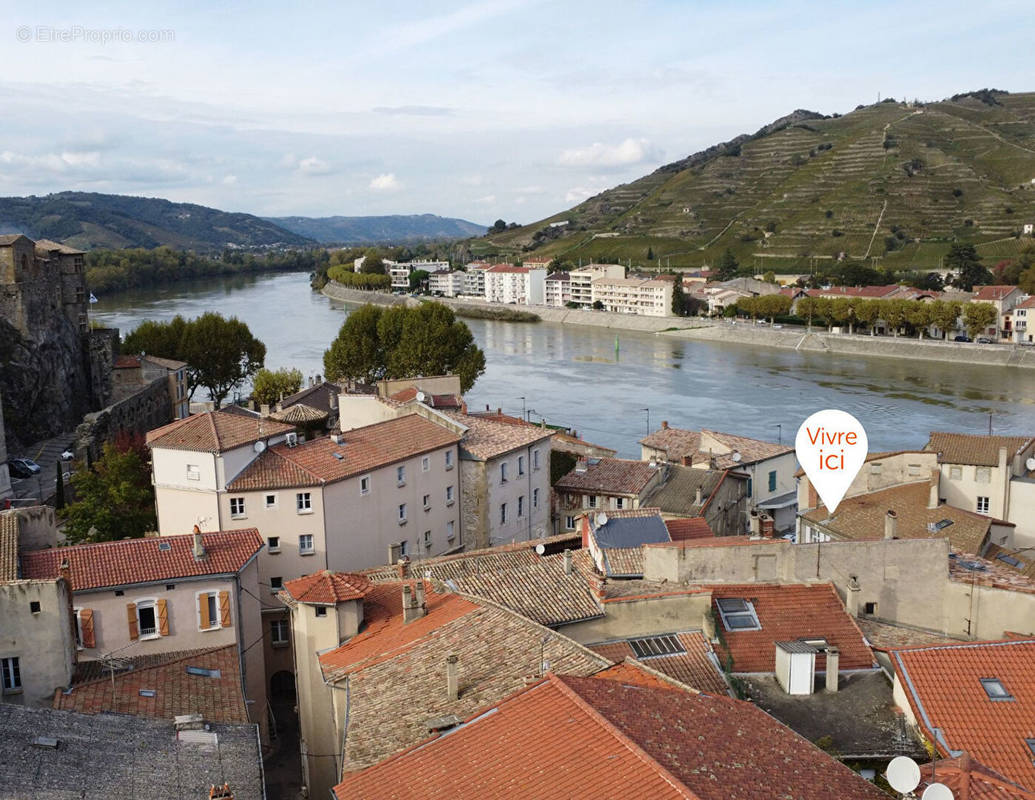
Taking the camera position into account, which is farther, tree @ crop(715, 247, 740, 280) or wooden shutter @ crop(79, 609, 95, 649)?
tree @ crop(715, 247, 740, 280)

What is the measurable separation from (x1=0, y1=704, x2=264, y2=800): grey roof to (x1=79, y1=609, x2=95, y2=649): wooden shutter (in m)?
3.08

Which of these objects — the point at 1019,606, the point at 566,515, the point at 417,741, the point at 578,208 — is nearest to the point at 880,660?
the point at 1019,606

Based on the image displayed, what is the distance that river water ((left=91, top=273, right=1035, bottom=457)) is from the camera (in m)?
41.2

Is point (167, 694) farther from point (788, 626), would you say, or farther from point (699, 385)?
point (699, 385)

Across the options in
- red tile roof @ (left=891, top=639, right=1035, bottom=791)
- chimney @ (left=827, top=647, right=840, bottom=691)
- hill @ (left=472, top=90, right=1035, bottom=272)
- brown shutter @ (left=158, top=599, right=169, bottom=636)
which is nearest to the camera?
red tile roof @ (left=891, top=639, right=1035, bottom=791)

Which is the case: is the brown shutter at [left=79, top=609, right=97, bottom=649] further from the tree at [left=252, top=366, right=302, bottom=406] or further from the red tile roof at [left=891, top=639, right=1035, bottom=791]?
the tree at [left=252, top=366, right=302, bottom=406]

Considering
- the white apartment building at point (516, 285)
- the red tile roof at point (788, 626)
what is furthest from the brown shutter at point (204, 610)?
the white apartment building at point (516, 285)

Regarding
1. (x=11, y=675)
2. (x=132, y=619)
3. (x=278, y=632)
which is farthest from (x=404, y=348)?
(x=11, y=675)

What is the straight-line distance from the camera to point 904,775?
6.01 m

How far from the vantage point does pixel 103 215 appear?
194375 millimetres

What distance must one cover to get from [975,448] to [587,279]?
80.9 metres

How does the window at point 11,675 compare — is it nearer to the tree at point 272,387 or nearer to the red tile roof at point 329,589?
the red tile roof at point 329,589

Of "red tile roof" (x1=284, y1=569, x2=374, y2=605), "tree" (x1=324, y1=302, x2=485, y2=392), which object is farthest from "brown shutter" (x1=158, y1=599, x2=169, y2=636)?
"tree" (x1=324, y1=302, x2=485, y2=392)

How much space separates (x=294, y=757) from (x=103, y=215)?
7975 inches
